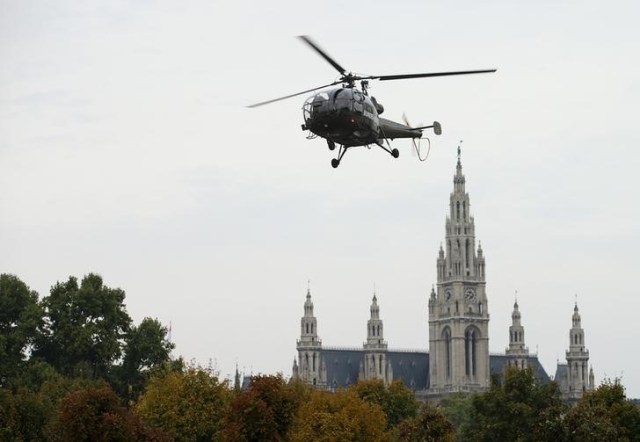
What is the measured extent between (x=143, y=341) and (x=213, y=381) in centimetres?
4853

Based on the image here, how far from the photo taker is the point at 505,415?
4668 inches

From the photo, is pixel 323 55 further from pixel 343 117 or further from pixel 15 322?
pixel 15 322

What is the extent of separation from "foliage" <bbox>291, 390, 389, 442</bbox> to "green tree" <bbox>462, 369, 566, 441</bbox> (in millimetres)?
10994

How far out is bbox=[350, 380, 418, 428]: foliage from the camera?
14388 cm

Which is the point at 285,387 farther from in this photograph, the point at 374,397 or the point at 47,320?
the point at 47,320

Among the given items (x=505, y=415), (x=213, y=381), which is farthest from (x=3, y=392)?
(x=505, y=415)

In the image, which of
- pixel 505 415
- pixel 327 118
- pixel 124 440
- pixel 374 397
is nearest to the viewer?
pixel 327 118

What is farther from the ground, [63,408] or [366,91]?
[366,91]

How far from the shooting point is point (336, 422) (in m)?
105

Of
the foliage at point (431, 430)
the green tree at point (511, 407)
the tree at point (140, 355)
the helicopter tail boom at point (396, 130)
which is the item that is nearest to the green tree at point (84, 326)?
the tree at point (140, 355)

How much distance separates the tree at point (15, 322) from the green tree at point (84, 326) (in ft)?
5.97

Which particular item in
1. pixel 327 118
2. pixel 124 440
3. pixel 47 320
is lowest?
pixel 124 440

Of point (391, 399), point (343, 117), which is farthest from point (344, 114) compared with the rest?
point (391, 399)

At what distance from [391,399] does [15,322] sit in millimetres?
39812
